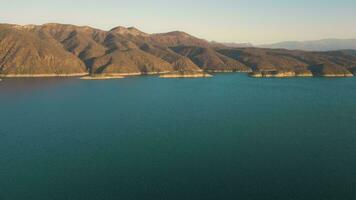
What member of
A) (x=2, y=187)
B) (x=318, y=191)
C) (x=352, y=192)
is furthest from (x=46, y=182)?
(x=352, y=192)

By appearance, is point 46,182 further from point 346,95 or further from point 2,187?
point 346,95

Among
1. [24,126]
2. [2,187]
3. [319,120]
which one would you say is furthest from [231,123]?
[2,187]

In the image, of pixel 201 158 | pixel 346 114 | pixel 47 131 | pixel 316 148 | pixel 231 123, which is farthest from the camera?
pixel 346 114

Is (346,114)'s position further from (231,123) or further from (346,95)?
(346,95)

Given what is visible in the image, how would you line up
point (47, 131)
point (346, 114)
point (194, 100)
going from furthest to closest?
point (194, 100), point (346, 114), point (47, 131)

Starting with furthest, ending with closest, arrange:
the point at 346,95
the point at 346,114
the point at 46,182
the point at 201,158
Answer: the point at 346,95 → the point at 346,114 → the point at 201,158 → the point at 46,182

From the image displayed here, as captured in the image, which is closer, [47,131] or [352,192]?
[352,192]
